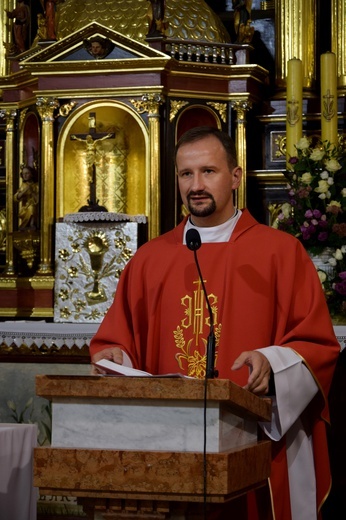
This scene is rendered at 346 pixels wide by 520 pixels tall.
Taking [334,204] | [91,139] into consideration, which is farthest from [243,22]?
[334,204]

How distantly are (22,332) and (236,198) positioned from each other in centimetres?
322

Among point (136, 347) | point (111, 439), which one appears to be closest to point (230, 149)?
point (136, 347)

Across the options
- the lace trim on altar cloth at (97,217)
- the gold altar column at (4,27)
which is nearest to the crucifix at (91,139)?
the lace trim on altar cloth at (97,217)

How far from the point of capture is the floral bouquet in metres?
7.16

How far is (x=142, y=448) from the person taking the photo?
9.59ft

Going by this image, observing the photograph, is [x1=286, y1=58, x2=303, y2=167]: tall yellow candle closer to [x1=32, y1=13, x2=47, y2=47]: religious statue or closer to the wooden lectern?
[x1=32, y1=13, x2=47, y2=47]: religious statue

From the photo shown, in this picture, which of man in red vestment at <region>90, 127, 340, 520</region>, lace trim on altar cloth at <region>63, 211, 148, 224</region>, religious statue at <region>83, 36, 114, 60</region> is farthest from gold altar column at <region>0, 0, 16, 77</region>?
man in red vestment at <region>90, 127, 340, 520</region>

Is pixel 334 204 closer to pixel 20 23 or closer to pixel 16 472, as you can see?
pixel 16 472

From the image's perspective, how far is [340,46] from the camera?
33.1ft

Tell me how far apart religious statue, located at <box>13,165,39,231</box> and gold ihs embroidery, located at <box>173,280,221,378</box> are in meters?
5.97

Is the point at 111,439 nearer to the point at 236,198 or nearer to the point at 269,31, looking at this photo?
the point at 236,198

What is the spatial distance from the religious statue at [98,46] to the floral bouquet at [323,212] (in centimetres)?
252

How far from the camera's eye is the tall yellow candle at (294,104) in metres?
8.66

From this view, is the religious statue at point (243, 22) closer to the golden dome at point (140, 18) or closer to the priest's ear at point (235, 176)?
the golden dome at point (140, 18)
